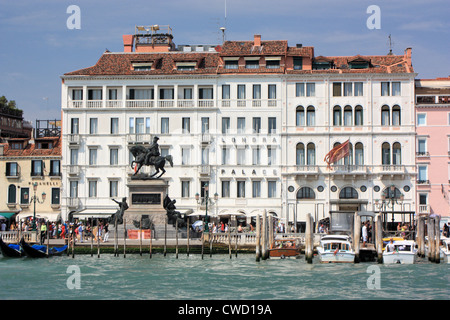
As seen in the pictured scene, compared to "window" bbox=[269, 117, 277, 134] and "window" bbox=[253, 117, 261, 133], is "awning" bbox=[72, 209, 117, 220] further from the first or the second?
"window" bbox=[269, 117, 277, 134]

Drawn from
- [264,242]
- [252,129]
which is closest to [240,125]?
[252,129]

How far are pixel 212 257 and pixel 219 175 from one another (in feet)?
47.2

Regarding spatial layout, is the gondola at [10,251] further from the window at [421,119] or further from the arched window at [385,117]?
the window at [421,119]

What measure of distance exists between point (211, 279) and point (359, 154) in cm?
2406

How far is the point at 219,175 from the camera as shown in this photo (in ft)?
167

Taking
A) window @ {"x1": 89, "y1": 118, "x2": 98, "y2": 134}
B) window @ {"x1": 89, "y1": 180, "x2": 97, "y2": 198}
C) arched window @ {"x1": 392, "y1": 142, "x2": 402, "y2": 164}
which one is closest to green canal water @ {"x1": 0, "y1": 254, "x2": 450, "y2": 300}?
window @ {"x1": 89, "y1": 180, "x2": 97, "y2": 198}

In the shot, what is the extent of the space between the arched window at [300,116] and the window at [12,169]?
19.6 meters

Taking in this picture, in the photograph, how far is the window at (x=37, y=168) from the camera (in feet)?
172

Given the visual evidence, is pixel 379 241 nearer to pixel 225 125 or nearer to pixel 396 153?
pixel 396 153

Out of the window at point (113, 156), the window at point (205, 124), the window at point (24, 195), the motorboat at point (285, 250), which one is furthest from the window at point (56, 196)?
the motorboat at point (285, 250)

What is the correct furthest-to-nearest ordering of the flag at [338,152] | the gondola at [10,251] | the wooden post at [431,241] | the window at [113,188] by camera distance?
the window at [113,188], the flag at [338,152], the gondola at [10,251], the wooden post at [431,241]

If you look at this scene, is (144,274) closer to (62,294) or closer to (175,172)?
(62,294)

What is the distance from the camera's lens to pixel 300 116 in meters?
50.8

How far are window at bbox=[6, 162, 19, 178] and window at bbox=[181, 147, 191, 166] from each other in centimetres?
1164
